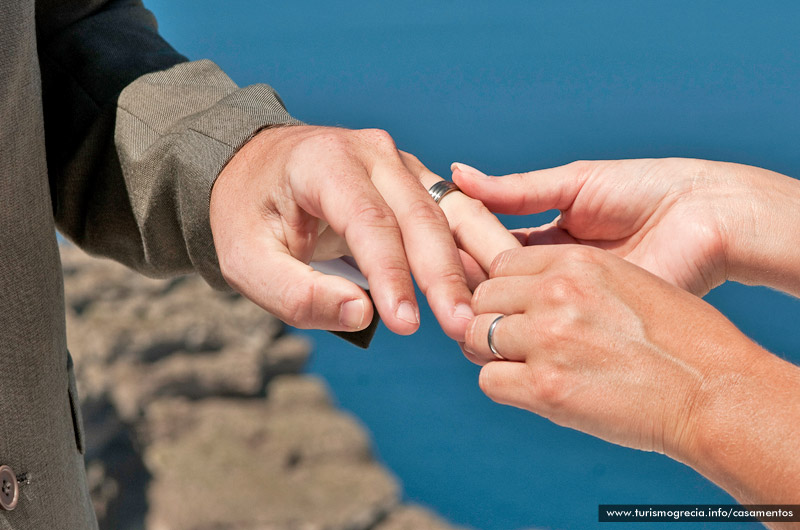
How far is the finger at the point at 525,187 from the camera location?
Result: 0.82 meters

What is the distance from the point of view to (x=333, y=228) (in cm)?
60

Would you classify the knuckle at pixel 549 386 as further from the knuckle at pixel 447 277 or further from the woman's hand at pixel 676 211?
the woman's hand at pixel 676 211

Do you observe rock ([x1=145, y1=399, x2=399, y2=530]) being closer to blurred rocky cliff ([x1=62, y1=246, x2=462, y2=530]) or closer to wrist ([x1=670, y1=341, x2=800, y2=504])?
→ blurred rocky cliff ([x1=62, y1=246, x2=462, y2=530])

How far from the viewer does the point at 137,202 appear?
2.23ft

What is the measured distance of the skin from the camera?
474 millimetres

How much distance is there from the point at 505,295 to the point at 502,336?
0.04m

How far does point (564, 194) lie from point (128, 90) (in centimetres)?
50

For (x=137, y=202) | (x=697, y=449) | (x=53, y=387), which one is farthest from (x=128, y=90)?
(x=697, y=449)

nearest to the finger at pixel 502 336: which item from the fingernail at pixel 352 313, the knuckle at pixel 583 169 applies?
the fingernail at pixel 352 313

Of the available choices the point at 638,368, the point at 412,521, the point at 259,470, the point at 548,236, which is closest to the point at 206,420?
Result: the point at 259,470

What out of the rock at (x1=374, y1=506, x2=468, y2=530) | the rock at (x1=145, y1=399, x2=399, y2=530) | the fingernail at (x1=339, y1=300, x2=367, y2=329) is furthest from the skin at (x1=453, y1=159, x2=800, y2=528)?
the rock at (x1=145, y1=399, x2=399, y2=530)

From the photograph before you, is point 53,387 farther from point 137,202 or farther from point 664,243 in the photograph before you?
point 664,243

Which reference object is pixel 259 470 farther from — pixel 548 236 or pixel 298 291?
pixel 298 291

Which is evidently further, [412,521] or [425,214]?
[412,521]
